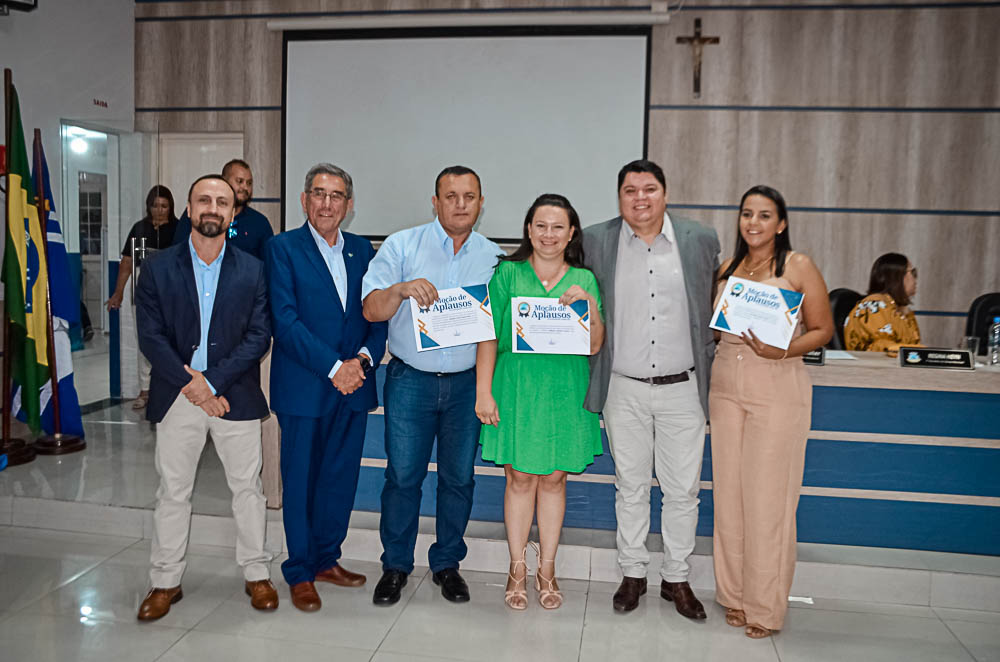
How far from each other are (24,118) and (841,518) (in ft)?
17.7

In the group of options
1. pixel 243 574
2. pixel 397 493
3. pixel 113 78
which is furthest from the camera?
pixel 113 78

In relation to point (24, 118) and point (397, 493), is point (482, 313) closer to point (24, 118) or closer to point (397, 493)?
point (397, 493)

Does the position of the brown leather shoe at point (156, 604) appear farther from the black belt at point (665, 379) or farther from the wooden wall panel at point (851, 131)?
the wooden wall panel at point (851, 131)

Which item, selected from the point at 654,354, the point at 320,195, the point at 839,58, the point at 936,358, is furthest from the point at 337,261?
the point at 839,58

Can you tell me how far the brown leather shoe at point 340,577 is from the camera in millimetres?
2988

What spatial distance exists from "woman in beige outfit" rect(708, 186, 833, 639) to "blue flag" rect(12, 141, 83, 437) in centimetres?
391

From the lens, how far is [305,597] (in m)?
2.79

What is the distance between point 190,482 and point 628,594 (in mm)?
1678

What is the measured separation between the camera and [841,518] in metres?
3.12

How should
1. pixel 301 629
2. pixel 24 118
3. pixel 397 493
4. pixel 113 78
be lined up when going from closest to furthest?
pixel 301 629
pixel 397 493
pixel 24 118
pixel 113 78

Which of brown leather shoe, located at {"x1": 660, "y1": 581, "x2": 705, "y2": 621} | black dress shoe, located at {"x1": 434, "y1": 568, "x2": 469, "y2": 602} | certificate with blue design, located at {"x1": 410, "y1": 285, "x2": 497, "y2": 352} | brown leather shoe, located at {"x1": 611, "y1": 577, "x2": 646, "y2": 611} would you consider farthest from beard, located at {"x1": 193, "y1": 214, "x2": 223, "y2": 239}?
brown leather shoe, located at {"x1": 660, "y1": 581, "x2": 705, "y2": 621}

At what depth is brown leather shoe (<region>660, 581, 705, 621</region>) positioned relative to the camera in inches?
108

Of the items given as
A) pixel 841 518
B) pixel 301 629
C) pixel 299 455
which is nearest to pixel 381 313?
pixel 299 455

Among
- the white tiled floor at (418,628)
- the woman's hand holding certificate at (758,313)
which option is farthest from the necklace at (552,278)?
the white tiled floor at (418,628)
